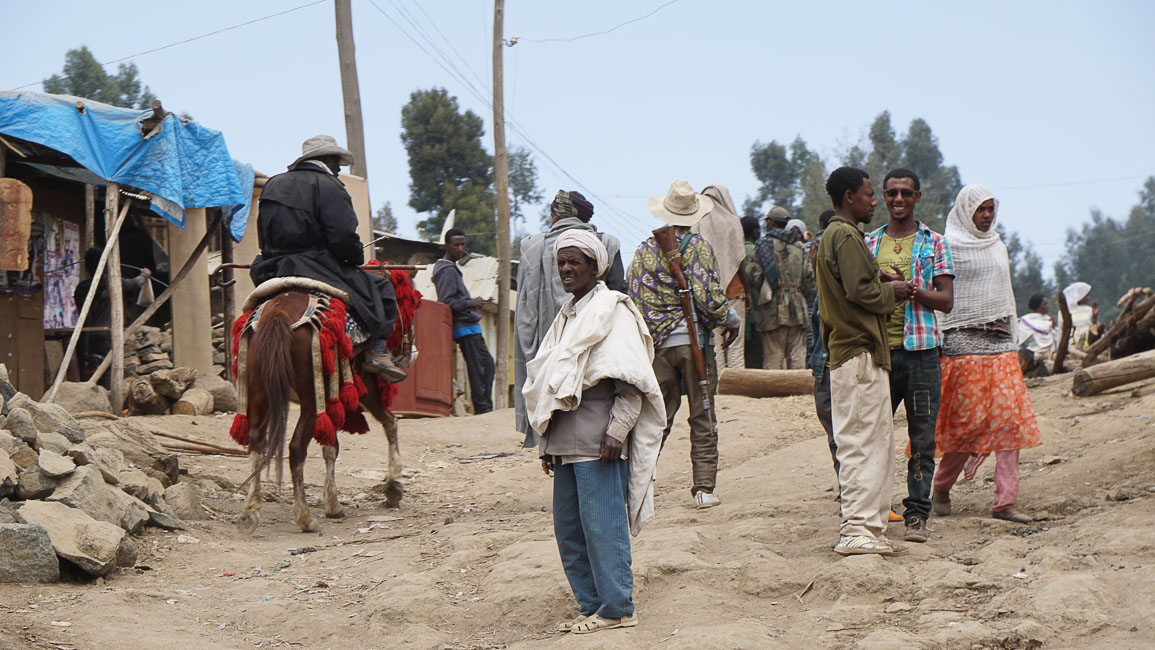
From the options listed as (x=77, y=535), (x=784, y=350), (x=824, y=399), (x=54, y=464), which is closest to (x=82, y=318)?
(x=54, y=464)

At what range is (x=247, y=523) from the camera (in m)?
6.86

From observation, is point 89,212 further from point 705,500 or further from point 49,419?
point 705,500

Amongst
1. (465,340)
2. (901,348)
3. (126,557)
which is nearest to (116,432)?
(126,557)

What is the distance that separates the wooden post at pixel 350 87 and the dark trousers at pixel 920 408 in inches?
458

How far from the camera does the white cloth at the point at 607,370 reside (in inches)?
168

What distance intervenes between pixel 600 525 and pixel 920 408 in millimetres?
2009

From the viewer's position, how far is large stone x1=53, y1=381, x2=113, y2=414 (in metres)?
9.59

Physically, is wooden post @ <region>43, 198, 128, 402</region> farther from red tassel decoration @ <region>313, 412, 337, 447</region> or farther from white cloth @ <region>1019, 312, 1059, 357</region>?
white cloth @ <region>1019, 312, 1059, 357</region>

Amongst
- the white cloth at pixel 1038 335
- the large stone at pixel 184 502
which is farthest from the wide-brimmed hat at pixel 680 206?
the white cloth at pixel 1038 335

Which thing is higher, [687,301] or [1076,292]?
[1076,292]

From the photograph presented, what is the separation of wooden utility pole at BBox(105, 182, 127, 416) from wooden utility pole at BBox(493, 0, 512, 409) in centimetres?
739

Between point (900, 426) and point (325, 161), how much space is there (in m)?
5.70

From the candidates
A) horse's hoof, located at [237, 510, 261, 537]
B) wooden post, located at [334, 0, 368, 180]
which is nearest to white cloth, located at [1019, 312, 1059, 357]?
wooden post, located at [334, 0, 368, 180]

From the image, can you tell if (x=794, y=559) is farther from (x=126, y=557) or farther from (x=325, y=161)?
(x=325, y=161)
